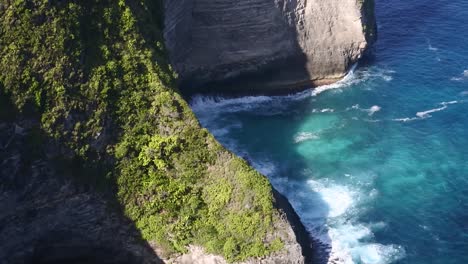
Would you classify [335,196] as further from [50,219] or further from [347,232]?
[50,219]

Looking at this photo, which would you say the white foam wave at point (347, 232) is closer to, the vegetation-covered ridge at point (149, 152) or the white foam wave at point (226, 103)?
the vegetation-covered ridge at point (149, 152)

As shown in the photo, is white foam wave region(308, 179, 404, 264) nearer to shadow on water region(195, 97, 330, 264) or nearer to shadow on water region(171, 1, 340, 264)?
shadow on water region(195, 97, 330, 264)

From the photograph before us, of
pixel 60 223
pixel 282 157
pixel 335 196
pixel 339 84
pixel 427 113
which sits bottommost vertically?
pixel 335 196

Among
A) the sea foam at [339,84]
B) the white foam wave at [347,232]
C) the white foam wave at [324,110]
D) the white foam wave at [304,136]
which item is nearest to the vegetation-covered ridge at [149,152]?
the white foam wave at [347,232]

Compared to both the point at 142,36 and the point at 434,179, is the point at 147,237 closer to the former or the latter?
the point at 142,36

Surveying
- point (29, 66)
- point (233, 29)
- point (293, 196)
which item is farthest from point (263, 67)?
point (29, 66)

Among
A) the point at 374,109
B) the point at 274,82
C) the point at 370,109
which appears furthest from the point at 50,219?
the point at 374,109

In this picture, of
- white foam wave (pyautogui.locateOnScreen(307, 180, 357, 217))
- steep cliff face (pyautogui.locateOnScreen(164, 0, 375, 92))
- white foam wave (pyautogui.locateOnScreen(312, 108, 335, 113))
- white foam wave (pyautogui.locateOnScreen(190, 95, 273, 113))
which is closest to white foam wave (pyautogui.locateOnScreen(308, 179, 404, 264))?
white foam wave (pyautogui.locateOnScreen(307, 180, 357, 217))
